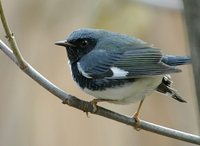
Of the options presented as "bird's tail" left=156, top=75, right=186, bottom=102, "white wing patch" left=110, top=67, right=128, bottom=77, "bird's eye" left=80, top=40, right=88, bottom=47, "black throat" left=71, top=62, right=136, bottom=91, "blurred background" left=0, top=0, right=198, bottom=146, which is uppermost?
"bird's eye" left=80, top=40, right=88, bottom=47

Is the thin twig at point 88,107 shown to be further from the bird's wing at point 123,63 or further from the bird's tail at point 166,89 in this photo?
the bird's tail at point 166,89

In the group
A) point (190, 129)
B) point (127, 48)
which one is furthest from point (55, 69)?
point (127, 48)

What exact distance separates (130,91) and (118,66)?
22 cm

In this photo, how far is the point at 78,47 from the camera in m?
2.43

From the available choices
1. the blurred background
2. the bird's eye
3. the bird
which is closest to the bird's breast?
the bird

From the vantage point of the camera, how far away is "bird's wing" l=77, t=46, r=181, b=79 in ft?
6.95

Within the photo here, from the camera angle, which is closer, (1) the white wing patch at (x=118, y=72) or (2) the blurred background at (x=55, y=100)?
(1) the white wing patch at (x=118, y=72)

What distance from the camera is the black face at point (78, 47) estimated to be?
2.41m

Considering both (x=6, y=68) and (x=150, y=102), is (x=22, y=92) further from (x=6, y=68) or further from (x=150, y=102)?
(x=150, y=102)

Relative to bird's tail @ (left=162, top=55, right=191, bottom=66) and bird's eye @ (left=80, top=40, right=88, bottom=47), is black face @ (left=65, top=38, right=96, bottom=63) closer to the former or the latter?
bird's eye @ (left=80, top=40, right=88, bottom=47)

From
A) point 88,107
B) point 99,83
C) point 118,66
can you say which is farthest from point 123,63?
point 88,107

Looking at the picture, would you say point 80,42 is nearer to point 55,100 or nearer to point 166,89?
point 166,89

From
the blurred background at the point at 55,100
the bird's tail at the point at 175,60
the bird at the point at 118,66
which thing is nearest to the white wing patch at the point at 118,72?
the bird at the point at 118,66

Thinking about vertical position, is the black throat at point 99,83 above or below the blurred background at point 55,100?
above
